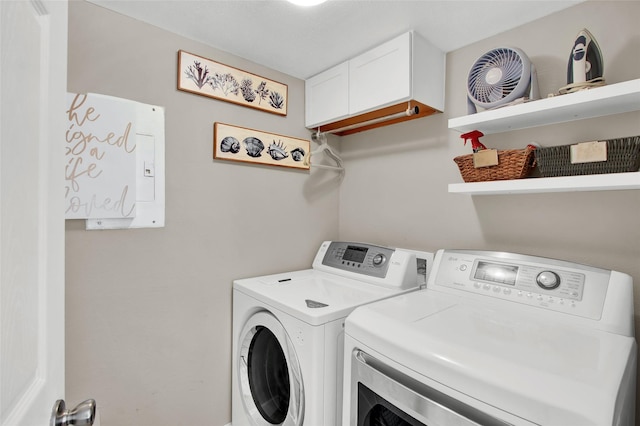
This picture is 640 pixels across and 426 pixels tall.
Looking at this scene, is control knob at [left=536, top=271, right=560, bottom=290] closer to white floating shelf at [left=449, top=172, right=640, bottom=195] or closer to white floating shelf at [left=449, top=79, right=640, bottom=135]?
white floating shelf at [left=449, top=172, right=640, bottom=195]

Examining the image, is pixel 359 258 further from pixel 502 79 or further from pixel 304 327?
pixel 502 79

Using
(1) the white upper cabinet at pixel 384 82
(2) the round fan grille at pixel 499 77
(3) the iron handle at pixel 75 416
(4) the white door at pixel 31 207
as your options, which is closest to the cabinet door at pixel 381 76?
(1) the white upper cabinet at pixel 384 82

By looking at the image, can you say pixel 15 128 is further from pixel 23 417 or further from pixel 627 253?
pixel 627 253

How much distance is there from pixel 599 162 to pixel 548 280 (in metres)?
0.45

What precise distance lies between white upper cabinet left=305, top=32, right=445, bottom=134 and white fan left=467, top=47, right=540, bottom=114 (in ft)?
0.87

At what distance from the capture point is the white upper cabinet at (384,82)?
152 cm

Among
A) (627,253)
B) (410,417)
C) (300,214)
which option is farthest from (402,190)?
(410,417)

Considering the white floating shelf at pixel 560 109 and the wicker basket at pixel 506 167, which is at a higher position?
the white floating shelf at pixel 560 109

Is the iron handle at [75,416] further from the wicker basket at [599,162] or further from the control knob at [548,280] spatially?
the wicker basket at [599,162]

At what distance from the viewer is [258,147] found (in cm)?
185

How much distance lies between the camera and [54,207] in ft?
2.10

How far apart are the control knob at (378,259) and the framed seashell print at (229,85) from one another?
1.08m

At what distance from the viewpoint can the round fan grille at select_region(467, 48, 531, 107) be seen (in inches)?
48.7

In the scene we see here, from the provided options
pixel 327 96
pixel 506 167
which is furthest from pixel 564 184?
pixel 327 96
